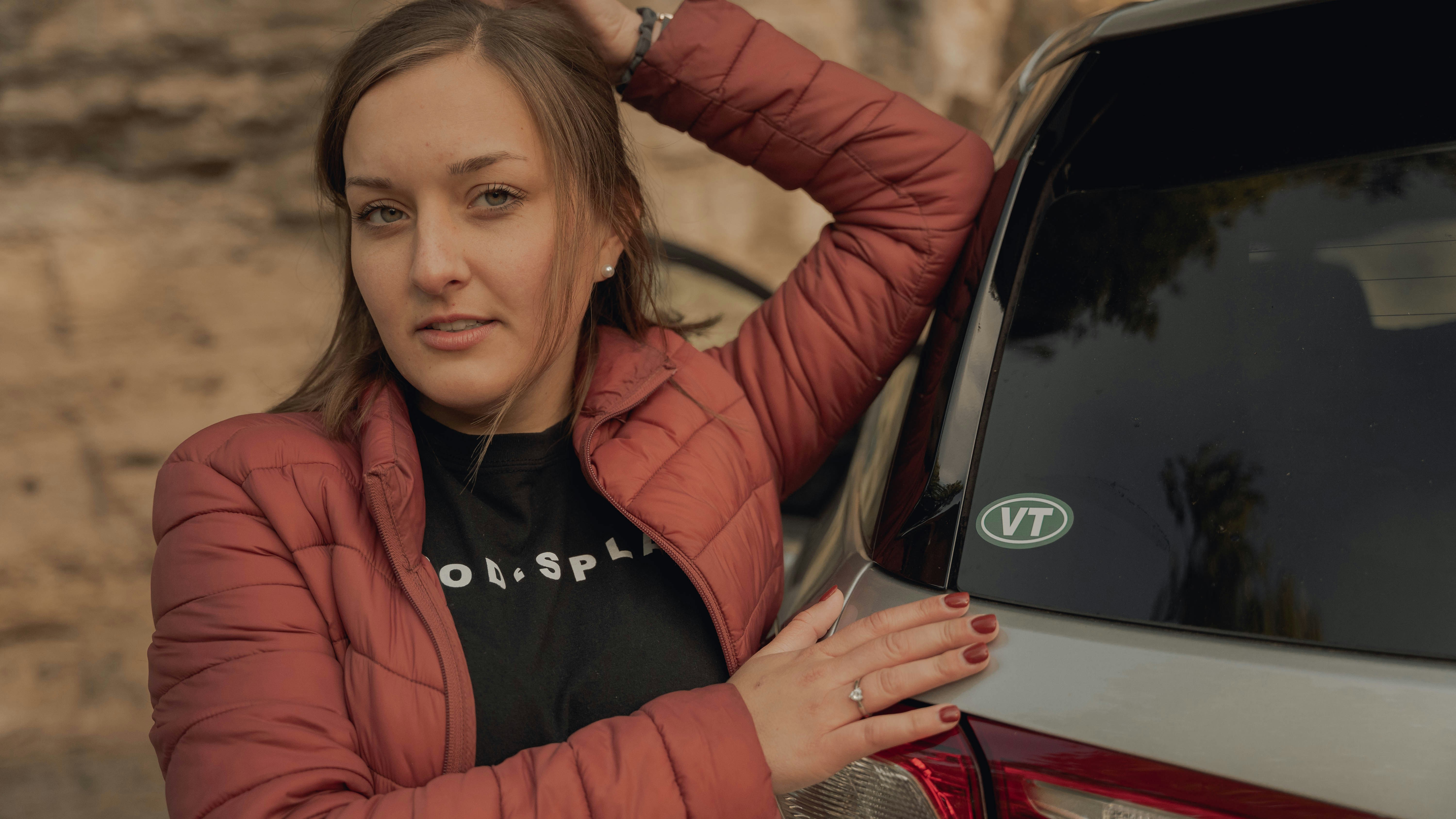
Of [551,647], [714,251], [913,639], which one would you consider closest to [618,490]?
[551,647]

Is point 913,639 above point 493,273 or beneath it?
beneath

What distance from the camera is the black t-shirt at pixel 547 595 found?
1201mm

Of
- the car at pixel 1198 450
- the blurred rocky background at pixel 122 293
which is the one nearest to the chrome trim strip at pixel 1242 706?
the car at pixel 1198 450

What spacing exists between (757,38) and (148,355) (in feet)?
10.3

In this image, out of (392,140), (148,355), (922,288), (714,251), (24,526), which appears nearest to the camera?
(392,140)

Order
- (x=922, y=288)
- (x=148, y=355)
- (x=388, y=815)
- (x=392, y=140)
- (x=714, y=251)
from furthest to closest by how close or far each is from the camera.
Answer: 1. (x=714, y=251)
2. (x=148, y=355)
3. (x=922, y=288)
4. (x=392, y=140)
5. (x=388, y=815)

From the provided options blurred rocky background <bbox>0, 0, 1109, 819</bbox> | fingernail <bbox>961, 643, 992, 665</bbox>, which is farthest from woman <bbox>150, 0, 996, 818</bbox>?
blurred rocky background <bbox>0, 0, 1109, 819</bbox>

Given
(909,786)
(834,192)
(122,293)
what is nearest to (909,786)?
(909,786)

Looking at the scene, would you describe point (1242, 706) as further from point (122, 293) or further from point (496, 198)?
point (122, 293)

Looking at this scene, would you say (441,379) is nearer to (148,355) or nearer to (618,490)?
(618,490)

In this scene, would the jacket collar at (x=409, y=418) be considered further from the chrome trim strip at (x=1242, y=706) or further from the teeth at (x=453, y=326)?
the chrome trim strip at (x=1242, y=706)

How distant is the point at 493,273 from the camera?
1.27m

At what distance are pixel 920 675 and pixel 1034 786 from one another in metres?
0.15

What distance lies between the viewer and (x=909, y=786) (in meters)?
1.00
